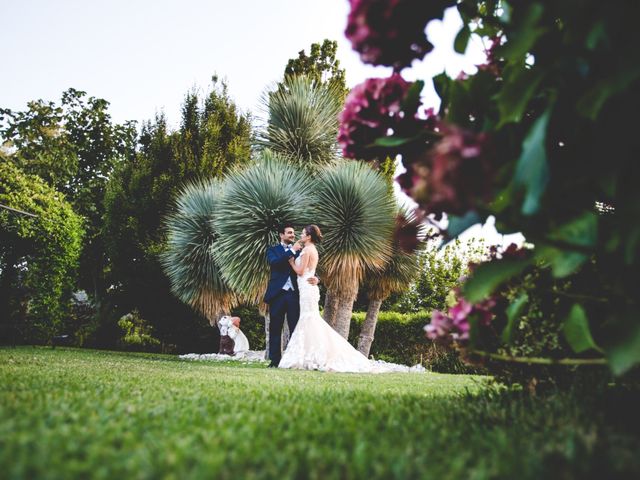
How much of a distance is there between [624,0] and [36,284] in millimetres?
11424

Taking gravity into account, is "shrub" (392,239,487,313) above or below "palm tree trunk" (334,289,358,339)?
above

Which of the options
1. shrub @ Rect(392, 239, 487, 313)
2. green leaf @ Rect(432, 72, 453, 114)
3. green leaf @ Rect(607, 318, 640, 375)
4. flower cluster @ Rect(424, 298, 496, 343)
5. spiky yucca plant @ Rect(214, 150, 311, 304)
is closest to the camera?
green leaf @ Rect(607, 318, 640, 375)

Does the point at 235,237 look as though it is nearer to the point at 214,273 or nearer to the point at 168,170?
the point at 214,273

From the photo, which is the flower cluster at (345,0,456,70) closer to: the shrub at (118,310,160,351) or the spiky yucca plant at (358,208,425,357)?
the spiky yucca plant at (358,208,425,357)

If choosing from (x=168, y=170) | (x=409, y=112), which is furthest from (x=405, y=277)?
(x=409, y=112)

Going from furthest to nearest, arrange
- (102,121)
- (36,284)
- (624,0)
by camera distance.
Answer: (102,121)
(36,284)
(624,0)

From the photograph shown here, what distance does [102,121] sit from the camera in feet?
71.5

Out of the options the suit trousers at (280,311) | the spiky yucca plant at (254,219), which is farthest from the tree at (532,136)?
the spiky yucca plant at (254,219)

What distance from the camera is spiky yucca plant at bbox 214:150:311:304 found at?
11.0m

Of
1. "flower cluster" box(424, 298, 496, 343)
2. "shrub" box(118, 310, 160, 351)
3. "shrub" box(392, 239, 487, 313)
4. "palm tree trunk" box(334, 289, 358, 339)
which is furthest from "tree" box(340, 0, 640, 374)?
"shrub" box(118, 310, 160, 351)

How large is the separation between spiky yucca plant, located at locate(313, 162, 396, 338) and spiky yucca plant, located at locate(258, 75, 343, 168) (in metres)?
1.96

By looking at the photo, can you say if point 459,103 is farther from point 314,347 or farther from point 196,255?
point 196,255

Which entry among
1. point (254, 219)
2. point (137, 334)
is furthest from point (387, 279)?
point (137, 334)

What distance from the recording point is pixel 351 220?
442 inches
